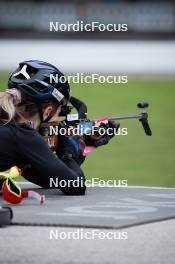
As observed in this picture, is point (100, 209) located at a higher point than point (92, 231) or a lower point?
higher

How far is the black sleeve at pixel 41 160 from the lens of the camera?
7895mm

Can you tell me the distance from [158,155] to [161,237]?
624cm

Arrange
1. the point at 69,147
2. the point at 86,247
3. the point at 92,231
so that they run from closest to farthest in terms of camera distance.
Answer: the point at 86,247, the point at 92,231, the point at 69,147

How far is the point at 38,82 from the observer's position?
27.2ft

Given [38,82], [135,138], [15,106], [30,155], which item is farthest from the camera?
[135,138]

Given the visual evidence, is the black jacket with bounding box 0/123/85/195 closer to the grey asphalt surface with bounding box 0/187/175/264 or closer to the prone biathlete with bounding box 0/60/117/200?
the prone biathlete with bounding box 0/60/117/200

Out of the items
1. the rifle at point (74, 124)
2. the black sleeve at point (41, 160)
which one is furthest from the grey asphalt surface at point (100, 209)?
the rifle at point (74, 124)

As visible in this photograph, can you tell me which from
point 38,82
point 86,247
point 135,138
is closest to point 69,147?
point 38,82

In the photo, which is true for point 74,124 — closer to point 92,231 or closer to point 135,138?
point 92,231

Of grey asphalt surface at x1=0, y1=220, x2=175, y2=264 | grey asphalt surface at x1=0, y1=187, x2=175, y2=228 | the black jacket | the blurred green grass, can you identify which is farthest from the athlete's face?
the blurred green grass

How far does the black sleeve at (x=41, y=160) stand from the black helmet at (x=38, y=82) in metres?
0.46

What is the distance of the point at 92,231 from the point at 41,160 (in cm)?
130

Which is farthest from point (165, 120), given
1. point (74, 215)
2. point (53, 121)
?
point (74, 215)

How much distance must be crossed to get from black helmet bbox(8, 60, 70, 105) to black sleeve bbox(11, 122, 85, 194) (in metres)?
0.46
